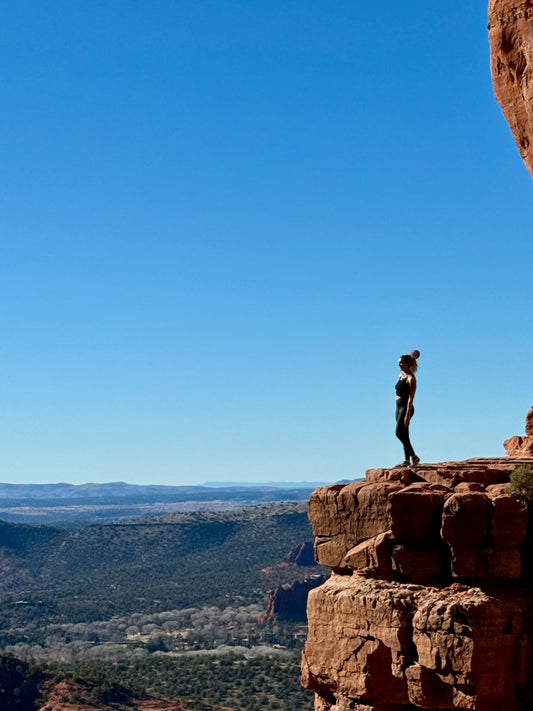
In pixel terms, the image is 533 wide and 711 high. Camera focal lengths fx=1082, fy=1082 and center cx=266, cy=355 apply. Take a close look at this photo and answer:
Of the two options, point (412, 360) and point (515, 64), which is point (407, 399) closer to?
point (412, 360)

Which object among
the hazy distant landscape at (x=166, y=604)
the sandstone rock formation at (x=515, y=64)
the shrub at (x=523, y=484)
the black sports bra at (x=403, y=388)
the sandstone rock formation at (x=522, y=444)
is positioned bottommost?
the hazy distant landscape at (x=166, y=604)

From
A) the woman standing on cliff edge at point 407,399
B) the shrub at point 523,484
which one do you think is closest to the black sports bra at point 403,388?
the woman standing on cliff edge at point 407,399

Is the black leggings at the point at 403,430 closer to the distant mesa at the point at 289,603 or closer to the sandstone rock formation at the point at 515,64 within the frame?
the sandstone rock formation at the point at 515,64

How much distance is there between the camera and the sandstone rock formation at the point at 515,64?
18.0m

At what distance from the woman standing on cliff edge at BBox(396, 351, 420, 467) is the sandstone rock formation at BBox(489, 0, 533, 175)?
462cm

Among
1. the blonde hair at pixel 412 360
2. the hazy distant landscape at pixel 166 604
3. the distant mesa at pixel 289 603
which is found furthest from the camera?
the distant mesa at pixel 289 603

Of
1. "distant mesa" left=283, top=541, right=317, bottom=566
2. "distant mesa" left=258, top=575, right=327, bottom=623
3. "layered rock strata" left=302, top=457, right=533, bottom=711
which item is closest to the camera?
"layered rock strata" left=302, top=457, right=533, bottom=711

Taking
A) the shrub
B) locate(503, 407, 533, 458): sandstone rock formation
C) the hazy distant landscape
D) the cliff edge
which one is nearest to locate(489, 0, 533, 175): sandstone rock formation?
locate(503, 407, 533, 458): sandstone rock formation

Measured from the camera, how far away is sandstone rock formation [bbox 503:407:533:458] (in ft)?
58.6

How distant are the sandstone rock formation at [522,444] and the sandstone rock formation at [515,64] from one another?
4.41m

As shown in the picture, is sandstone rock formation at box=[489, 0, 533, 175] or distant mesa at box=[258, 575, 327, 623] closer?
sandstone rock formation at box=[489, 0, 533, 175]

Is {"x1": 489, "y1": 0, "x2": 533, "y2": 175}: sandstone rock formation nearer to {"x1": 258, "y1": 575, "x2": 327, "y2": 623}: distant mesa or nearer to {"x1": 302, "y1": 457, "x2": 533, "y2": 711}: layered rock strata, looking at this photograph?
{"x1": 302, "y1": 457, "x2": 533, "y2": 711}: layered rock strata

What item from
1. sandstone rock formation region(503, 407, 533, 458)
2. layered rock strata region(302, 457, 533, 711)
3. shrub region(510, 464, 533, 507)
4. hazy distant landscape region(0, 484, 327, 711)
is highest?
sandstone rock formation region(503, 407, 533, 458)

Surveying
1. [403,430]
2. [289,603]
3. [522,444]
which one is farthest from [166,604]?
[403,430]
